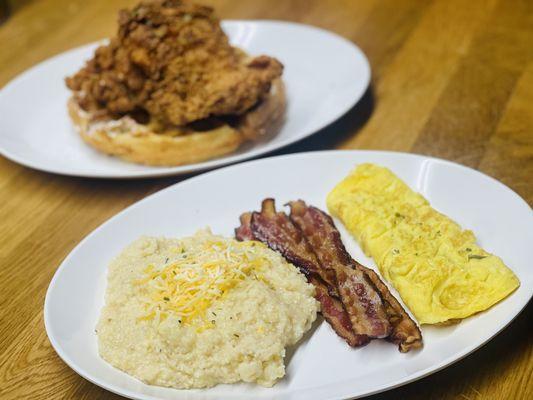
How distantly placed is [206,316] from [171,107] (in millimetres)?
1596

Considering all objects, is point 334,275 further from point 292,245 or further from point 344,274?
point 292,245

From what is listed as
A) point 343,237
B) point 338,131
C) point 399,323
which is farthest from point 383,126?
point 399,323

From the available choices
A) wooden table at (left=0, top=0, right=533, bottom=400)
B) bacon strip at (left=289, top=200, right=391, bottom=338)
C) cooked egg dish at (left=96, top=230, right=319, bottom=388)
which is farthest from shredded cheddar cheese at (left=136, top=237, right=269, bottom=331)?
wooden table at (left=0, top=0, right=533, bottom=400)

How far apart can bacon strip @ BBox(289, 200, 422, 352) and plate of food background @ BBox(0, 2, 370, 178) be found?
0.70 metres

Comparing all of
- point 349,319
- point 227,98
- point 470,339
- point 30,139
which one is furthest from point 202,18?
point 470,339

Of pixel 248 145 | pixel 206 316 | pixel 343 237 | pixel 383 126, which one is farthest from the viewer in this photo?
pixel 383 126

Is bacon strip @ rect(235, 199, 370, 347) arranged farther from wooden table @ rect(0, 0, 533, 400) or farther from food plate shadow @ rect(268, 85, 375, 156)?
food plate shadow @ rect(268, 85, 375, 156)

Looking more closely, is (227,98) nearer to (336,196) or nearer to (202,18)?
(202,18)

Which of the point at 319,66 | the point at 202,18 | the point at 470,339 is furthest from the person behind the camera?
the point at 319,66

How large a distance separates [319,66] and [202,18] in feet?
3.03

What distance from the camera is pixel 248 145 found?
3.83 m

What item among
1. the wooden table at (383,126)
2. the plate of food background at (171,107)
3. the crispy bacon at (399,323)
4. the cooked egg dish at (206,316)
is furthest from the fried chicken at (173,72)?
the crispy bacon at (399,323)

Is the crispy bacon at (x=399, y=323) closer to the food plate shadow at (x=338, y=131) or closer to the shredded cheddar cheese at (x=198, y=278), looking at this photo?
the shredded cheddar cheese at (x=198, y=278)

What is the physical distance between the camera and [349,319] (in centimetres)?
244
